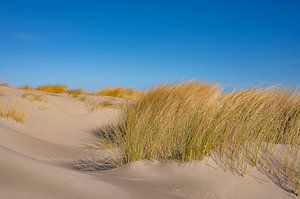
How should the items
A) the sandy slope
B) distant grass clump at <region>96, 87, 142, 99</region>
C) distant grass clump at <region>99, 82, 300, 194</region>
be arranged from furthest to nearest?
distant grass clump at <region>96, 87, 142, 99</region> → distant grass clump at <region>99, 82, 300, 194</region> → the sandy slope

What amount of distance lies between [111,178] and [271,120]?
176 centimetres

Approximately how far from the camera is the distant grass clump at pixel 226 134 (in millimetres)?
3391

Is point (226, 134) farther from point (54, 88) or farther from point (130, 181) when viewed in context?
point (54, 88)

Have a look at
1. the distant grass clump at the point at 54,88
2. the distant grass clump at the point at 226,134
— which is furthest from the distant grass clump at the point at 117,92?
the distant grass clump at the point at 226,134

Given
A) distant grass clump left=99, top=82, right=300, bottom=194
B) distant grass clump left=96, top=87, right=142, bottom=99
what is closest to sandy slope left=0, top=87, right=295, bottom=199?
distant grass clump left=99, top=82, right=300, bottom=194

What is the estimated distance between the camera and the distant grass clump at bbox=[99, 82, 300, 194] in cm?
339

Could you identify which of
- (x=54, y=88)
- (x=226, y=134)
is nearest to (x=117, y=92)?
(x=54, y=88)

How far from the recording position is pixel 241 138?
11.8 ft

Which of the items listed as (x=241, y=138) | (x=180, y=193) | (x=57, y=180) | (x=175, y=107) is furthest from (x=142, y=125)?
(x=57, y=180)

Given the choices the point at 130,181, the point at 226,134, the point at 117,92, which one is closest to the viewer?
the point at 130,181

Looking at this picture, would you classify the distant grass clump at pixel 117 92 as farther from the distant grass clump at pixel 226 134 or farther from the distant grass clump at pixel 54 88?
the distant grass clump at pixel 226 134

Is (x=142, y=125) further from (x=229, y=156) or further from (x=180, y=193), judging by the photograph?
(x=180, y=193)

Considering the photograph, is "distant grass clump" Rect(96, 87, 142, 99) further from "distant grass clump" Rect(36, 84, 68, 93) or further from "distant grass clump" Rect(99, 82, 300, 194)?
"distant grass clump" Rect(99, 82, 300, 194)

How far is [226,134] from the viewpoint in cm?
361
